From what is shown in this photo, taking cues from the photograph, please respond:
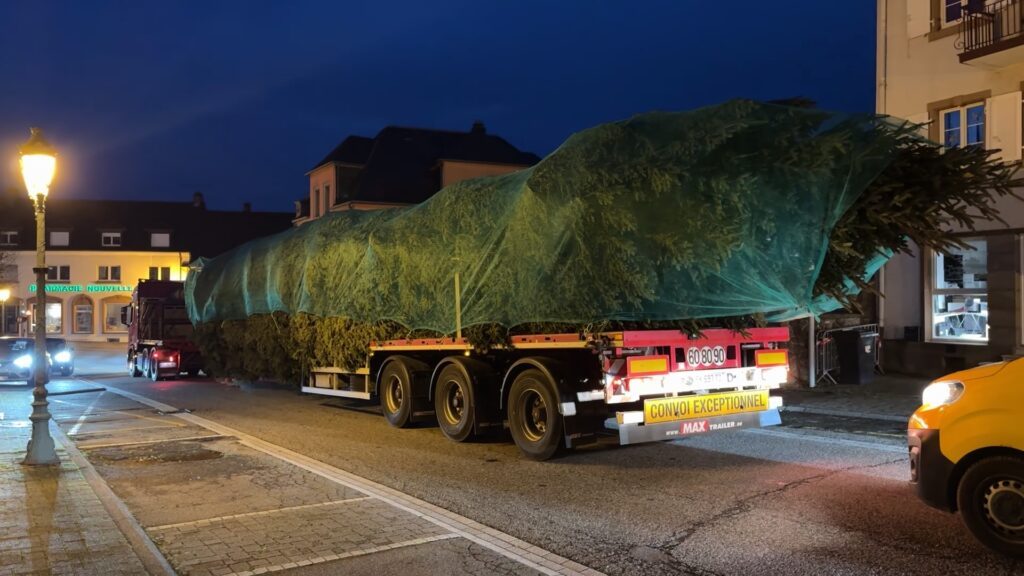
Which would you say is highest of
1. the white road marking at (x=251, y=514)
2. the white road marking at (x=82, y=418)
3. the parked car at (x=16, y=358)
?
the parked car at (x=16, y=358)

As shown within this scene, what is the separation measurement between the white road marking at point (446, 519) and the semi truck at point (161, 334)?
13.8m

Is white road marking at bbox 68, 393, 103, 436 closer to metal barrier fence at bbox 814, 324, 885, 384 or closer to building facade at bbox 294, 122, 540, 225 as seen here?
metal barrier fence at bbox 814, 324, 885, 384

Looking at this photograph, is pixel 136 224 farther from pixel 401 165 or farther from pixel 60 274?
pixel 401 165

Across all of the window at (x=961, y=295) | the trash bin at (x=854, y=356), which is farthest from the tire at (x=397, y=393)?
the window at (x=961, y=295)

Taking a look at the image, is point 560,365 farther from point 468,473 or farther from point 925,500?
point 925,500

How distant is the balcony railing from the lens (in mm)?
15602

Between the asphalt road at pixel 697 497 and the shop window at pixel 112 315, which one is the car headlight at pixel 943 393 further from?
the shop window at pixel 112 315

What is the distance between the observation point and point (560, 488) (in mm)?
7648

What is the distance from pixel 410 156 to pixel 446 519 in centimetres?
3967

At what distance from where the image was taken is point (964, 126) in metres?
17.0

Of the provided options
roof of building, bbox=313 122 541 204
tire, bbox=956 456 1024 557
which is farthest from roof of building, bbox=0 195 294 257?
tire, bbox=956 456 1024 557

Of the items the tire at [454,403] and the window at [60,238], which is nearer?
the tire at [454,403]

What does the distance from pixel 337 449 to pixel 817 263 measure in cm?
616

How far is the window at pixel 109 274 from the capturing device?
6012 cm
